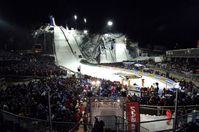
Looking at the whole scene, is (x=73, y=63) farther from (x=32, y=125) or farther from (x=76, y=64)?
(x=32, y=125)

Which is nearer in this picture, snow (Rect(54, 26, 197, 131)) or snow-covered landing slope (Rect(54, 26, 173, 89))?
snow (Rect(54, 26, 197, 131))

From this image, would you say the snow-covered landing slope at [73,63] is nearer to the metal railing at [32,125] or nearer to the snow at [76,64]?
the snow at [76,64]

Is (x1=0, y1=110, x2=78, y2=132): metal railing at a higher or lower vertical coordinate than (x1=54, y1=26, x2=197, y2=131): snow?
lower

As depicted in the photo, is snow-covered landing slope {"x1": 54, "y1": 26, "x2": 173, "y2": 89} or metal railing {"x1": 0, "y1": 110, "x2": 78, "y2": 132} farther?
snow-covered landing slope {"x1": 54, "y1": 26, "x2": 173, "y2": 89}

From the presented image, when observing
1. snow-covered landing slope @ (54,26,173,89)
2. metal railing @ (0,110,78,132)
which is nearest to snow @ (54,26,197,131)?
snow-covered landing slope @ (54,26,173,89)

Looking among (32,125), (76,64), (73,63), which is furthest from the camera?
(73,63)

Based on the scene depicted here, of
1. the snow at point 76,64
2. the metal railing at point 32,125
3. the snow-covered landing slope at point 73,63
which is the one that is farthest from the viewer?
the snow-covered landing slope at point 73,63

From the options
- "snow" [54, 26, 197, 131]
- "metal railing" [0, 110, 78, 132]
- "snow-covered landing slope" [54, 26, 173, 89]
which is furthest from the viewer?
"snow-covered landing slope" [54, 26, 173, 89]

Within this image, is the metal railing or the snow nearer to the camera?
the metal railing

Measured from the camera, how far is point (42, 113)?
39.7ft

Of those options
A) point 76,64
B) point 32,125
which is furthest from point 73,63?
point 32,125

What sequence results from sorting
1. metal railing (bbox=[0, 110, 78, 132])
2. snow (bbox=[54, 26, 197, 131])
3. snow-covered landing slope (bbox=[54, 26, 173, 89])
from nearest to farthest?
metal railing (bbox=[0, 110, 78, 132]) < snow (bbox=[54, 26, 197, 131]) < snow-covered landing slope (bbox=[54, 26, 173, 89])

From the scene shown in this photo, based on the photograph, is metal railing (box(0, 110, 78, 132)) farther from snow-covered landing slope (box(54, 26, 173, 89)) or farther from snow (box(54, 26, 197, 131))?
snow-covered landing slope (box(54, 26, 173, 89))

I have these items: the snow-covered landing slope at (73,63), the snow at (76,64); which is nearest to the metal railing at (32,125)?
the snow at (76,64)
